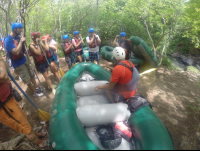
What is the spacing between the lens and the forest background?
561 centimetres

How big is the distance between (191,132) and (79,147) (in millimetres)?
2971

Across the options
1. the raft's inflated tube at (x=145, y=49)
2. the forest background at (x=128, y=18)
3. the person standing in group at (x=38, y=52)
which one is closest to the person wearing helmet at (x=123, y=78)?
the person standing in group at (x=38, y=52)

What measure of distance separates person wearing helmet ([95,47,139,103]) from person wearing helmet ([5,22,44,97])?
7.38ft

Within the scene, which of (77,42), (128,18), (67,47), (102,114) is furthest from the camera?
(128,18)

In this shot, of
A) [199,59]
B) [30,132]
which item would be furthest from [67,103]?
[199,59]

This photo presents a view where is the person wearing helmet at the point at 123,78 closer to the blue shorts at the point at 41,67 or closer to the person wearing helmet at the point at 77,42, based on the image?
the blue shorts at the point at 41,67

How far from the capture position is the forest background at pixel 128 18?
18.4ft

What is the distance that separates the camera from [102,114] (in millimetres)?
1871

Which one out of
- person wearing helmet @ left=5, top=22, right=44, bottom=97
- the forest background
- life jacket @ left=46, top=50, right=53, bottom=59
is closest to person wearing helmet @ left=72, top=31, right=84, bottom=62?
the forest background

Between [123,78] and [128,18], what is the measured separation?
921 cm

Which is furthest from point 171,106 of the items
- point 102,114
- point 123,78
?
point 102,114

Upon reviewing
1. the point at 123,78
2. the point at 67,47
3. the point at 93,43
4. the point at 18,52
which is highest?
the point at 18,52

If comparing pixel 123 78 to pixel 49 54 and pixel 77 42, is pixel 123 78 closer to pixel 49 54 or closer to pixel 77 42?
pixel 49 54

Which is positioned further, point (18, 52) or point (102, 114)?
point (18, 52)
